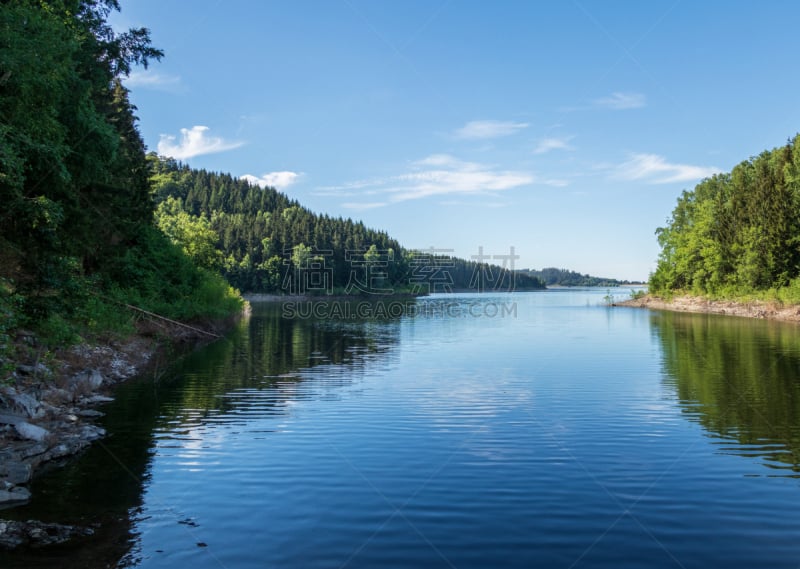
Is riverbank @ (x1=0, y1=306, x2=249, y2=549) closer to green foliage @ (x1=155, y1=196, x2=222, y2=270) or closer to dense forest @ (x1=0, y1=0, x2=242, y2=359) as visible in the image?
dense forest @ (x1=0, y1=0, x2=242, y2=359)

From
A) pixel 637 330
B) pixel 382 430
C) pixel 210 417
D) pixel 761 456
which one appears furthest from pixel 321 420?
pixel 637 330

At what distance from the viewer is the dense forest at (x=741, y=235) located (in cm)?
9738

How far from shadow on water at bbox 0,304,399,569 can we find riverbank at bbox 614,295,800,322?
61363 millimetres

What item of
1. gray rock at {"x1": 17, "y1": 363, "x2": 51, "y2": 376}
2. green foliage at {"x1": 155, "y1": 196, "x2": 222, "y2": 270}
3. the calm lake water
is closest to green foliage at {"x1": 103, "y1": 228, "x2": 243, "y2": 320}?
the calm lake water

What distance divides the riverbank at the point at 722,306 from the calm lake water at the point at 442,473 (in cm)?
5778

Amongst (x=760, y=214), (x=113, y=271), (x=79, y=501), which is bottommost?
(x=79, y=501)

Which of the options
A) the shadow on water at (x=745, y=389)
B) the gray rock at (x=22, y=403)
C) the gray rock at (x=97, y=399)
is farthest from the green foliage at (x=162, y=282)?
the shadow on water at (x=745, y=389)

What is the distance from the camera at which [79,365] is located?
99.9 ft

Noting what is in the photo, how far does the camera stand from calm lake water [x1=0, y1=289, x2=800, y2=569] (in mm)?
11641

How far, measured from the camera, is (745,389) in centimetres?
2886

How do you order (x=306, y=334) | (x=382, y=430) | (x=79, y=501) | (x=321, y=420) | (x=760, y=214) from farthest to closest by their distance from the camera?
(x=760, y=214), (x=306, y=334), (x=321, y=420), (x=382, y=430), (x=79, y=501)

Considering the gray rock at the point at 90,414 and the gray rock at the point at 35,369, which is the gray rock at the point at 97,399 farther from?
the gray rock at the point at 90,414

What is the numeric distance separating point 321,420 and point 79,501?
402 inches

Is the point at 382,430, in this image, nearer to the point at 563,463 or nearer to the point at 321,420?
the point at 321,420
